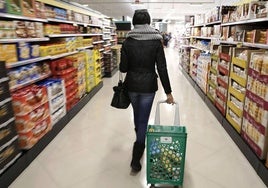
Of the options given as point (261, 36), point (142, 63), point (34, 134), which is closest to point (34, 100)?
point (34, 134)

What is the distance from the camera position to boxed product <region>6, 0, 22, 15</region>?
8.93 feet

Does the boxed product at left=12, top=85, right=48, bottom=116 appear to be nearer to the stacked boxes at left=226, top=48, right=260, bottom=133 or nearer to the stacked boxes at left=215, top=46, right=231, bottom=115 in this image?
the stacked boxes at left=226, top=48, right=260, bottom=133

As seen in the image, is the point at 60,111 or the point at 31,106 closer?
the point at 31,106

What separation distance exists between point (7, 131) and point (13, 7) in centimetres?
152

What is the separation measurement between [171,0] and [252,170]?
11213mm

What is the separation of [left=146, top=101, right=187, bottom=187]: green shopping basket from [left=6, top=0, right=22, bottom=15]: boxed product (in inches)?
85.5

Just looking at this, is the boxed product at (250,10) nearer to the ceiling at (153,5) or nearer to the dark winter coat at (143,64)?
the dark winter coat at (143,64)

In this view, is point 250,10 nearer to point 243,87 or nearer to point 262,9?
point 262,9

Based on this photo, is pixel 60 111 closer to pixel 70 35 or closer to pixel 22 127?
pixel 22 127

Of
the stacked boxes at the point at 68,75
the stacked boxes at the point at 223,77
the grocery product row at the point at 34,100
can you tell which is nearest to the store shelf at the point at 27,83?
the grocery product row at the point at 34,100

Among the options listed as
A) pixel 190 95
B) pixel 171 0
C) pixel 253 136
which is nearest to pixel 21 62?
pixel 253 136

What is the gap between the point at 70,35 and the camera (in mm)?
4793

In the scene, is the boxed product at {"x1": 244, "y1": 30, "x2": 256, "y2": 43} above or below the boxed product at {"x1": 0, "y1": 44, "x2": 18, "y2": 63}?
above

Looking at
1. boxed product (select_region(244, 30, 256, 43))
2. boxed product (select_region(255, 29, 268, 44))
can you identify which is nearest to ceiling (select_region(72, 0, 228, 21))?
boxed product (select_region(244, 30, 256, 43))
